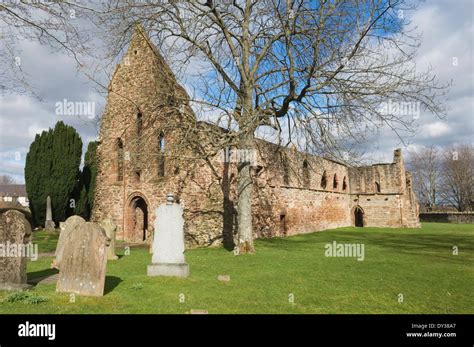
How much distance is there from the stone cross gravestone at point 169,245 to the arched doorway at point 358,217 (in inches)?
1156

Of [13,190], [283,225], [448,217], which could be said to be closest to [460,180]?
[448,217]

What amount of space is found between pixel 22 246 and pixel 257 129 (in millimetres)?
8905

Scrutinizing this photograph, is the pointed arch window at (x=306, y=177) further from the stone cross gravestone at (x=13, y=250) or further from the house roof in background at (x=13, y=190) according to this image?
the house roof in background at (x=13, y=190)

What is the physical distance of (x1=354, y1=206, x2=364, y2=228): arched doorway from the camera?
35.6 metres

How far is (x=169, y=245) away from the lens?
29.9ft

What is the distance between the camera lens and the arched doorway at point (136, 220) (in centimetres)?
1884

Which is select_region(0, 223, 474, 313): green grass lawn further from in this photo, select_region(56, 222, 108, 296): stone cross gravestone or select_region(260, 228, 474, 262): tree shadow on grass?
select_region(260, 228, 474, 262): tree shadow on grass

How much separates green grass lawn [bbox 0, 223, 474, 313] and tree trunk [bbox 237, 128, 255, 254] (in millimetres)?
1331

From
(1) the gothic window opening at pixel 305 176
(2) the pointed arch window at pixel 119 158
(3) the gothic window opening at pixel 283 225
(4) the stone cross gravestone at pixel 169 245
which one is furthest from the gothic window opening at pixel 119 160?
(1) the gothic window opening at pixel 305 176

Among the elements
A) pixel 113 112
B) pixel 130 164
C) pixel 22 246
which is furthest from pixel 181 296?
pixel 113 112

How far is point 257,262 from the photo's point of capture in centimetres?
1149

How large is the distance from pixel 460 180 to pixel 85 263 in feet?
202

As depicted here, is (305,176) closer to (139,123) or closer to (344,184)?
(344,184)
